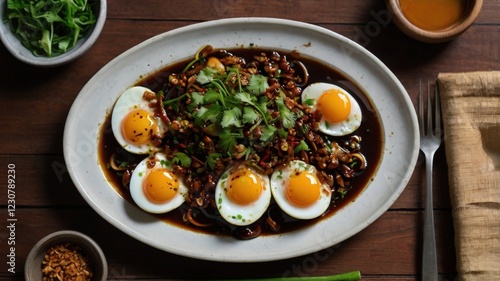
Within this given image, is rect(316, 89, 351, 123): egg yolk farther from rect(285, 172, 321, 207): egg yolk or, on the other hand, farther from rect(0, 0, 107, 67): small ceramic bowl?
rect(0, 0, 107, 67): small ceramic bowl

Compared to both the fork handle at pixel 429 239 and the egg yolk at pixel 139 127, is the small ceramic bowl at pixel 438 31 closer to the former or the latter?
the fork handle at pixel 429 239

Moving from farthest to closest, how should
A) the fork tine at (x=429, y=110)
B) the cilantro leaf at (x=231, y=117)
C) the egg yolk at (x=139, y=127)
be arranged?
the fork tine at (x=429, y=110)
the egg yolk at (x=139, y=127)
the cilantro leaf at (x=231, y=117)

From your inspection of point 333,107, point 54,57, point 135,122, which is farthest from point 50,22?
point 333,107

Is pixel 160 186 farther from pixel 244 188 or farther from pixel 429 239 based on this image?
pixel 429 239

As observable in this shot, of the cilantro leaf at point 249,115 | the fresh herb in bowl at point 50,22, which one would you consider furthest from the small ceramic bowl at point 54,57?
the cilantro leaf at point 249,115

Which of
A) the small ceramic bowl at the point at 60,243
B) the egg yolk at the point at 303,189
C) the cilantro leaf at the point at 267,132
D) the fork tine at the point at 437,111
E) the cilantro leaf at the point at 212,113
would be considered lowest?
the small ceramic bowl at the point at 60,243

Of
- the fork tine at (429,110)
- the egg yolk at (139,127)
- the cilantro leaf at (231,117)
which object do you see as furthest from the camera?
the fork tine at (429,110)

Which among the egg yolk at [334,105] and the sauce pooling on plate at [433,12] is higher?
the sauce pooling on plate at [433,12]

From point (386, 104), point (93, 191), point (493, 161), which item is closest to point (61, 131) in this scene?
point (93, 191)
